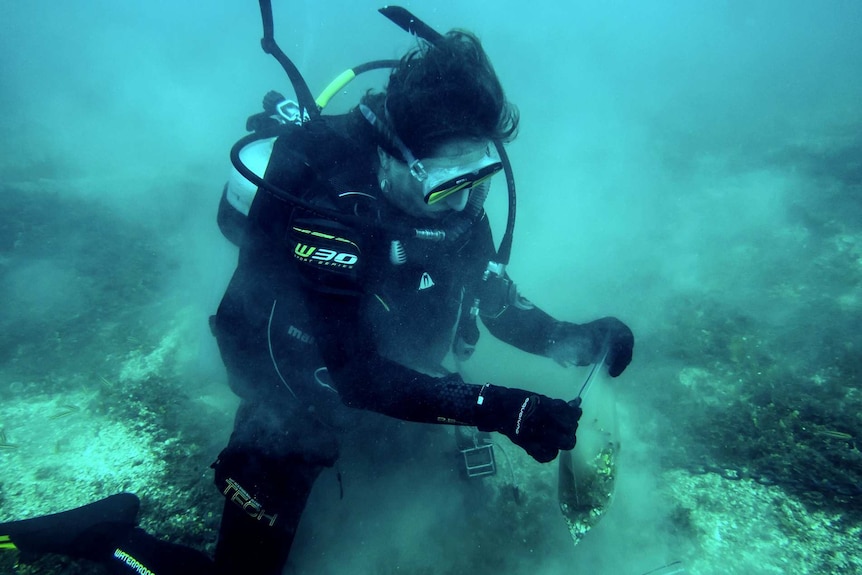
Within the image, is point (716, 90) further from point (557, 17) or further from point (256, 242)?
point (557, 17)

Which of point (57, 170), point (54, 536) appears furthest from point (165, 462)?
point (57, 170)

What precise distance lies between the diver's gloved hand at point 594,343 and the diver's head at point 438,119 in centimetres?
148

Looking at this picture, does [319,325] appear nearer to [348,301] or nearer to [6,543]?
[348,301]

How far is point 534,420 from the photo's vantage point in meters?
2.06

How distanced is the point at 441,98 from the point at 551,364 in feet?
11.9

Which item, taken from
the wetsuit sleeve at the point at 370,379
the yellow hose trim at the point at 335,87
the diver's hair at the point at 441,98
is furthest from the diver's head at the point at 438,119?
the yellow hose trim at the point at 335,87

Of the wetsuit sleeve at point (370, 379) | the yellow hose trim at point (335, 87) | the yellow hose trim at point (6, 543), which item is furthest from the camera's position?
the yellow hose trim at point (335, 87)

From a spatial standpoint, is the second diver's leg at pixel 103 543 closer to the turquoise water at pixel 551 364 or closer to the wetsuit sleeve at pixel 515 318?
the turquoise water at pixel 551 364

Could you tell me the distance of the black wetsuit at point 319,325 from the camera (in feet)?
6.93

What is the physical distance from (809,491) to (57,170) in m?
13.6

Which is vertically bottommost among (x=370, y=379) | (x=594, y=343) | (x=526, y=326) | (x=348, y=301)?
(x=370, y=379)

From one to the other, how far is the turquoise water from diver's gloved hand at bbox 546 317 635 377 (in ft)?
3.11

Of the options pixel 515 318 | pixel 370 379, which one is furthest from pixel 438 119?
pixel 515 318

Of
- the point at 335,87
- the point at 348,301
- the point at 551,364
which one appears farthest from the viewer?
the point at 551,364
